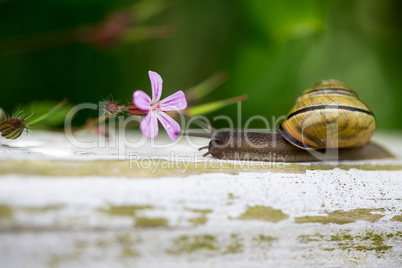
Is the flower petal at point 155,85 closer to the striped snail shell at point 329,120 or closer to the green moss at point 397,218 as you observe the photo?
the striped snail shell at point 329,120

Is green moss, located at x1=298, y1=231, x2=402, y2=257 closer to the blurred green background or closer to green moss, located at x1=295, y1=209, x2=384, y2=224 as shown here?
green moss, located at x1=295, y1=209, x2=384, y2=224

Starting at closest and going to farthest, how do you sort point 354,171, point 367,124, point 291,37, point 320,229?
point 320,229, point 354,171, point 367,124, point 291,37

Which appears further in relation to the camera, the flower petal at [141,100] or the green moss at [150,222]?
the flower petal at [141,100]

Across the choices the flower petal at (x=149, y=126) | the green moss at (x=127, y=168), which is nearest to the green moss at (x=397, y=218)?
the green moss at (x=127, y=168)

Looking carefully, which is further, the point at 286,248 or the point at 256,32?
the point at 256,32

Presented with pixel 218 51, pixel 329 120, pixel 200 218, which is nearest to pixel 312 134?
pixel 329 120

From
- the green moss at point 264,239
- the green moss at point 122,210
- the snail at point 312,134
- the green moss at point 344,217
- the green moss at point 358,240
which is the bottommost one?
the green moss at point 358,240

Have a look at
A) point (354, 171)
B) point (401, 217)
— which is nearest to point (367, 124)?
point (354, 171)

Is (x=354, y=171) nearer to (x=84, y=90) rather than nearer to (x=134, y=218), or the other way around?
(x=134, y=218)
